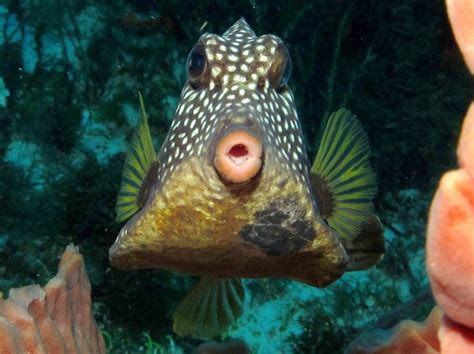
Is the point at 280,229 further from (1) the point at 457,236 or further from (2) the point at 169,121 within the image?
(2) the point at 169,121

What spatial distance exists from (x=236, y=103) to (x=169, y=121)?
14.4 feet

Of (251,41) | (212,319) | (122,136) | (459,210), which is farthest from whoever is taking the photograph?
(122,136)

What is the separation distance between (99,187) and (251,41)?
3.92m

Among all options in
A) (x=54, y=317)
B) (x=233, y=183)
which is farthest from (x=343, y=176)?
(x=54, y=317)

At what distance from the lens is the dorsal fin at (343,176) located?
12.3ft

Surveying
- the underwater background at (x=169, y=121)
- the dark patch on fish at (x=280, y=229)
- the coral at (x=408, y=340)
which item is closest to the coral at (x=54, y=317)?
the dark patch on fish at (x=280, y=229)

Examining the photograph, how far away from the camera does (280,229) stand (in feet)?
9.79

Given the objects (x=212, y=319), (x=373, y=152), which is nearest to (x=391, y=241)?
(x=373, y=152)

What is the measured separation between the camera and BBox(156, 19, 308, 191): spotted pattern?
3123 mm

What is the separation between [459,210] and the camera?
1659mm

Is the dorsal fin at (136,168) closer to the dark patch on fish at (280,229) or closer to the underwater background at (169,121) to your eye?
the dark patch on fish at (280,229)

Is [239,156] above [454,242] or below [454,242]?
above

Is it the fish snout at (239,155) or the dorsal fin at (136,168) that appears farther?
the dorsal fin at (136,168)

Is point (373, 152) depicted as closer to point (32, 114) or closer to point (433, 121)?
point (433, 121)
